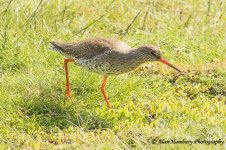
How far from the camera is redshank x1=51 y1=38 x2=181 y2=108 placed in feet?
24.4

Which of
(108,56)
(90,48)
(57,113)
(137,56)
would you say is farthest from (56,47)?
(137,56)

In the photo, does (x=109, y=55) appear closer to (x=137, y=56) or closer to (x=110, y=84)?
(x=137, y=56)

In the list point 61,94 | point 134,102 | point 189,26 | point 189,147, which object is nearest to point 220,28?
point 189,26

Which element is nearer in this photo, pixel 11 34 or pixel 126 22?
pixel 11 34

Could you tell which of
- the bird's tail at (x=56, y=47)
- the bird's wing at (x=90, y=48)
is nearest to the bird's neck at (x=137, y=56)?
the bird's wing at (x=90, y=48)

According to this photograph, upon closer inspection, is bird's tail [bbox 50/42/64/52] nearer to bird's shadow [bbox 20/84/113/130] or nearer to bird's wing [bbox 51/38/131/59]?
bird's wing [bbox 51/38/131/59]

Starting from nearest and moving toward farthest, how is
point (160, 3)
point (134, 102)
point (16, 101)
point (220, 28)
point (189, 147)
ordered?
point (189, 147)
point (16, 101)
point (134, 102)
point (220, 28)
point (160, 3)

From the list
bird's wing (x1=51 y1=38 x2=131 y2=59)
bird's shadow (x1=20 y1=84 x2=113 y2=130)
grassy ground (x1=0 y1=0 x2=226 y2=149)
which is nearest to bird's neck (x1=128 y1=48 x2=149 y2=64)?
bird's wing (x1=51 y1=38 x2=131 y2=59)

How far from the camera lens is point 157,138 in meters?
6.54

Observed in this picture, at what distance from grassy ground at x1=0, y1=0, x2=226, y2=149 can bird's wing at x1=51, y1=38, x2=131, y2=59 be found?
383mm

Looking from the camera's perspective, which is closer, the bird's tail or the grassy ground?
the grassy ground

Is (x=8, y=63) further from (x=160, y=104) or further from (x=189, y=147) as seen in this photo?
(x=189, y=147)

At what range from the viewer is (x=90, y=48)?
762 centimetres

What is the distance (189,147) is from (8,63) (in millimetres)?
3210
